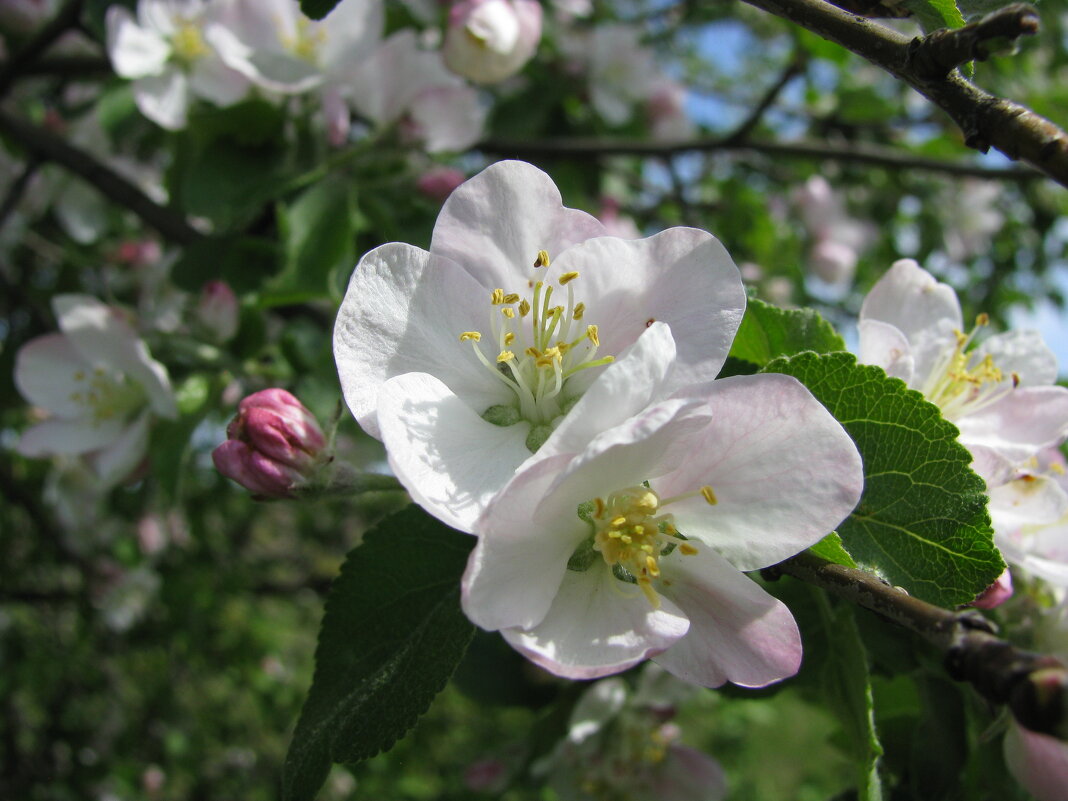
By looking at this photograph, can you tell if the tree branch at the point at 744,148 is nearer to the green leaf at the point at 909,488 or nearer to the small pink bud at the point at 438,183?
the small pink bud at the point at 438,183

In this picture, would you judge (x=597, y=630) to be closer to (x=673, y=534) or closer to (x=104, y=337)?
(x=673, y=534)

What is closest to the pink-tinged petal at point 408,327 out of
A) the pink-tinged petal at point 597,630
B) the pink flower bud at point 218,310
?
the pink-tinged petal at point 597,630

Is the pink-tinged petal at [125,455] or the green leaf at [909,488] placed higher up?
the green leaf at [909,488]

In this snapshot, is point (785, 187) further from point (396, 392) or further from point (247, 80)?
point (396, 392)

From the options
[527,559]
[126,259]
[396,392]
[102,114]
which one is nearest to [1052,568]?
[527,559]

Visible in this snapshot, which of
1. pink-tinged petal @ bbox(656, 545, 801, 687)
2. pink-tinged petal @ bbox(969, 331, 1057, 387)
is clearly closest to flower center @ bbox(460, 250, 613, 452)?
pink-tinged petal @ bbox(656, 545, 801, 687)

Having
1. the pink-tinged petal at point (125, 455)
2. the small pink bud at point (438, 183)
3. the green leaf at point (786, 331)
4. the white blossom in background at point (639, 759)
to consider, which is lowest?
the white blossom in background at point (639, 759)
